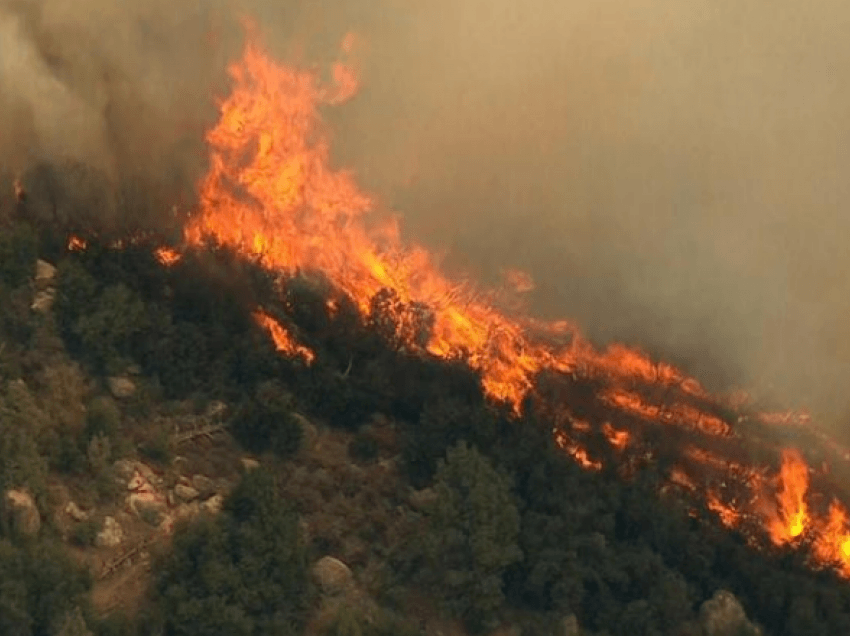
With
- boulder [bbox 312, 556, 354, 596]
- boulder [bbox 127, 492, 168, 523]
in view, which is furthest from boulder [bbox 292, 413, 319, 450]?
boulder [bbox 127, 492, 168, 523]

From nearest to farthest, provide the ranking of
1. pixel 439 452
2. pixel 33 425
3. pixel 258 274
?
pixel 33 425, pixel 439 452, pixel 258 274

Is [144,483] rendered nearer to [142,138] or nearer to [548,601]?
[548,601]

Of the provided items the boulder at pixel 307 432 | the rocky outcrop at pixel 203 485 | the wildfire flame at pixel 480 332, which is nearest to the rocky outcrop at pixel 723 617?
the wildfire flame at pixel 480 332

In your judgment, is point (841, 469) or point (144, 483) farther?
point (841, 469)

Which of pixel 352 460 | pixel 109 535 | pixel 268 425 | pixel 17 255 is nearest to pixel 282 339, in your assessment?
pixel 268 425

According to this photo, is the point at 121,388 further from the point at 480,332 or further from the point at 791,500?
the point at 791,500

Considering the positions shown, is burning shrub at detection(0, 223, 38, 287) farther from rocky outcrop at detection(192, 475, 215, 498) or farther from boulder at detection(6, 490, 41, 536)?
boulder at detection(6, 490, 41, 536)

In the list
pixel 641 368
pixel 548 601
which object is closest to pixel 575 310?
pixel 641 368
